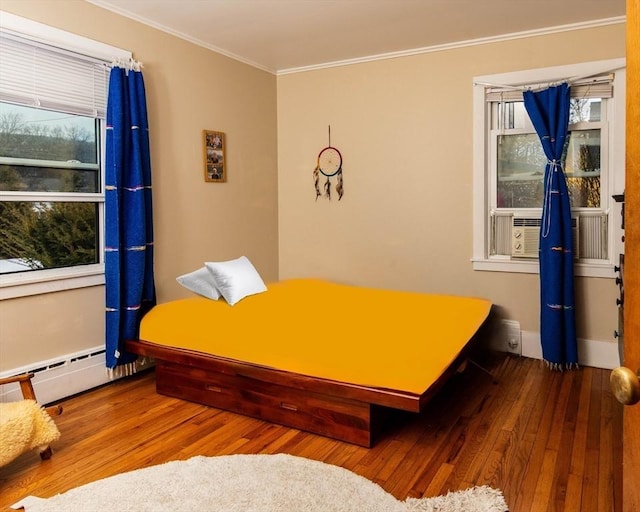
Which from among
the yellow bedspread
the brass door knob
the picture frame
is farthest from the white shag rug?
the picture frame

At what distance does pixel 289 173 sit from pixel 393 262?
4.33 ft

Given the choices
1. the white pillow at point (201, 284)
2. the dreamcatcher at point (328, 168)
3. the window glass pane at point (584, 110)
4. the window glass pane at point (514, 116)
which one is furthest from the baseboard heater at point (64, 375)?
the window glass pane at point (584, 110)

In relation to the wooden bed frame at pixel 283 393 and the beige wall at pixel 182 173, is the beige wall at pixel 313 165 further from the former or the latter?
the wooden bed frame at pixel 283 393

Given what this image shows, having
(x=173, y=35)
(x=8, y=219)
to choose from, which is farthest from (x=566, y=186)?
(x=8, y=219)

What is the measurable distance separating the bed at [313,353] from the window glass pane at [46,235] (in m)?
0.62

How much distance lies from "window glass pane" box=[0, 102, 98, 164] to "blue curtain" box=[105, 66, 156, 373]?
0.63 ft

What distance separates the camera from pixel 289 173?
16.5 feet

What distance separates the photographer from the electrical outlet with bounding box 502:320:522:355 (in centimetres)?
416

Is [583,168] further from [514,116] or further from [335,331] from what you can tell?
[335,331]

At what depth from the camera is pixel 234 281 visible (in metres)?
3.55

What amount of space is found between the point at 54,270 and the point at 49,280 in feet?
0.32

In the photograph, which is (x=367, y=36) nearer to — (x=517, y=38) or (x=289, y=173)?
(x=517, y=38)

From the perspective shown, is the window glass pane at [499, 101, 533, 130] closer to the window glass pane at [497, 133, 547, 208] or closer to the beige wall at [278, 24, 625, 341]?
the window glass pane at [497, 133, 547, 208]

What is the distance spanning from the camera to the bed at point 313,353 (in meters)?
2.58
